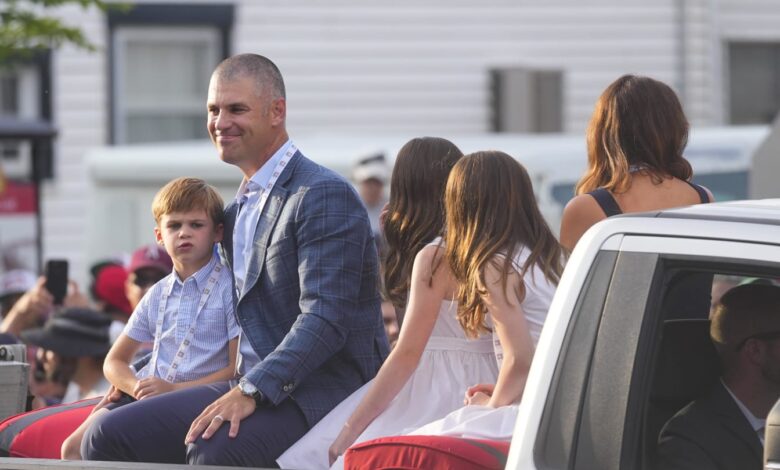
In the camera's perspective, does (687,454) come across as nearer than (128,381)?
Yes

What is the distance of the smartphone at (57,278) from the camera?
26.6 feet

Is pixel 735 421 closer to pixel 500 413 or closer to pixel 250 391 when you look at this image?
pixel 500 413

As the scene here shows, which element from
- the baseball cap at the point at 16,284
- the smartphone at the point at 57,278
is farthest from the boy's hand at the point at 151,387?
the baseball cap at the point at 16,284

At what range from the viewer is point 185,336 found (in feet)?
15.2

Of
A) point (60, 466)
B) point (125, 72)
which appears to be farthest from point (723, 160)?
point (60, 466)

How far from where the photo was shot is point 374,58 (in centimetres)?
1667

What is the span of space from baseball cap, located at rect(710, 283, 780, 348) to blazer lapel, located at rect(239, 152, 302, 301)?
1.62m

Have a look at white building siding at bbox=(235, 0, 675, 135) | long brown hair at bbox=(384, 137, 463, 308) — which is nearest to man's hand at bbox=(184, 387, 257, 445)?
long brown hair at bbox=(384, 137, 463, 308)

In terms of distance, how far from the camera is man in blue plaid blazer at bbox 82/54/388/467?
420 centimetres

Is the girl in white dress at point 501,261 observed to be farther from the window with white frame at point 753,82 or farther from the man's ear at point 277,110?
the window with white frame at point 753,82

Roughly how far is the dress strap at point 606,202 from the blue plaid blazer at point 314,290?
68 cm

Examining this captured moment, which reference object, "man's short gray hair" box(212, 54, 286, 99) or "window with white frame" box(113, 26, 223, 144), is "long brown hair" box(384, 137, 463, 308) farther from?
"window with white frame" box(113, 26, 223, 144)

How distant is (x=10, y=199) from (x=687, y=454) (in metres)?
11.0

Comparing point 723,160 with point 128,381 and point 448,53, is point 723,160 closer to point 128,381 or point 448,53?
point 448,53
